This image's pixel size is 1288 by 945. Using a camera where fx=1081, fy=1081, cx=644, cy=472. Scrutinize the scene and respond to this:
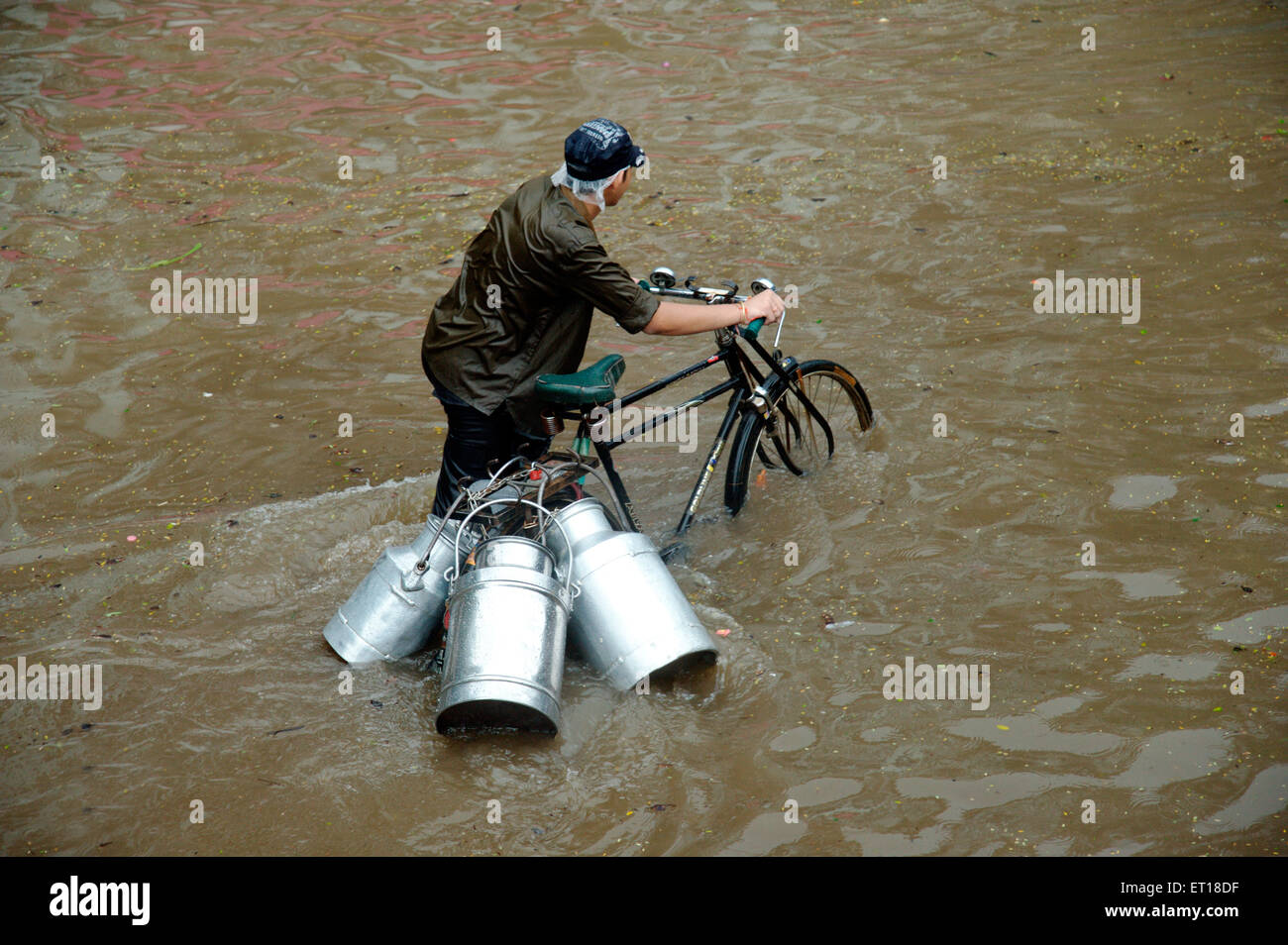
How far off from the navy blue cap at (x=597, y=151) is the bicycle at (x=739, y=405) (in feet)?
2.49

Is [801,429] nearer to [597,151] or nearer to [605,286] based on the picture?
[605,286]

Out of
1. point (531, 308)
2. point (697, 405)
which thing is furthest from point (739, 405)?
point (531, 308)

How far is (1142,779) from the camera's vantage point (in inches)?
145

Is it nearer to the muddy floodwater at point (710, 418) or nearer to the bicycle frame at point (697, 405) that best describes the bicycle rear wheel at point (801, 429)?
the bicycle frame at point (697, 405)

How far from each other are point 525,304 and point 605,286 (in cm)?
34

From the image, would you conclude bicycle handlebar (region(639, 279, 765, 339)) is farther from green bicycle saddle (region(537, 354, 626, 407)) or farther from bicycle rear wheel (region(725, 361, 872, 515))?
green bicycle saddle (region(537, 354, 626, 407))

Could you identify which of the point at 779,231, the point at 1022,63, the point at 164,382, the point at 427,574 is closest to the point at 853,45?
the point at 1022,63

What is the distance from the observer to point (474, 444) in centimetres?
438

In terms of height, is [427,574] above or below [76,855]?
above

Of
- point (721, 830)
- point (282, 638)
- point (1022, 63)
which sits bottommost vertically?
point (721, 830)

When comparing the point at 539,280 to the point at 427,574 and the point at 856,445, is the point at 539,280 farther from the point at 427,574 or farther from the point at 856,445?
the point at 856,445

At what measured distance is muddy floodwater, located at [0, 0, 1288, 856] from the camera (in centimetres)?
374

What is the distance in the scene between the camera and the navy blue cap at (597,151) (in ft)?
13.1

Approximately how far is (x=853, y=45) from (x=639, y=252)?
4.77 metres
